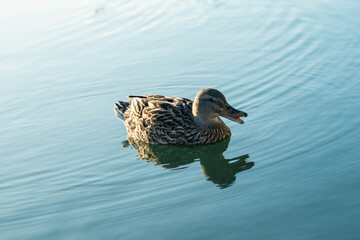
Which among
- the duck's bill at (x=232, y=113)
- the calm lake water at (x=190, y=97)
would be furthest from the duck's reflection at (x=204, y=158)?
the duck's bill at (x=232, y=113)

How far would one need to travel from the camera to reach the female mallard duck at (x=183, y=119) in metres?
8.69

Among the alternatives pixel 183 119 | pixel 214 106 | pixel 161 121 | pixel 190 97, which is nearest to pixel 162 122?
pixel 161 121

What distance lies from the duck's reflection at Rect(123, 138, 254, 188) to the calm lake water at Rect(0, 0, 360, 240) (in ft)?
0.10

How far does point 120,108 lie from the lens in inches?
384

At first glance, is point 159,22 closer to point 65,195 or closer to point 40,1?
point 40,1

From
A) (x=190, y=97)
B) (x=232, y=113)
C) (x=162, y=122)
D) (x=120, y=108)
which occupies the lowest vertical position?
(x=232, y=113)

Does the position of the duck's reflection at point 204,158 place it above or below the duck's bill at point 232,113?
below

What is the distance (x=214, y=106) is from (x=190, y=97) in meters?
1.77

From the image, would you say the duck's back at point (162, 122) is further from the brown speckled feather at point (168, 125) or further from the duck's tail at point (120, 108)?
the duck's tail at point (120, 108)

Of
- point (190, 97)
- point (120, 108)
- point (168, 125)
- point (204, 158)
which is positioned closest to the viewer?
Answer: point (204, 158)

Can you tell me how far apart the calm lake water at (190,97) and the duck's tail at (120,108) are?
0.21 metres

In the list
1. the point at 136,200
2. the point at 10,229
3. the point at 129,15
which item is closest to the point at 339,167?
the point at 136,200

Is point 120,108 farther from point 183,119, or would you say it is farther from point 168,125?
point 183,119

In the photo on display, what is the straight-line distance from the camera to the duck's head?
28.3 ft
